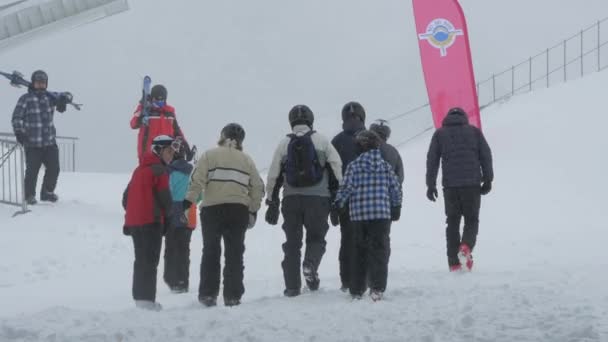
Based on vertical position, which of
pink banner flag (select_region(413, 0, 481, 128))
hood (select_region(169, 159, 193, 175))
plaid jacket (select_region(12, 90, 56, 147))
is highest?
pink banner flag (select_region(413, 0, 481, 128))

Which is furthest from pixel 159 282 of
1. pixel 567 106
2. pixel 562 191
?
pixel 567 106

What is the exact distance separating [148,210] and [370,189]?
5.37 ft

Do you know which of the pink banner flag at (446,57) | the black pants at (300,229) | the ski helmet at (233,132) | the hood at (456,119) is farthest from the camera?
the pink banner flag at (446,57)

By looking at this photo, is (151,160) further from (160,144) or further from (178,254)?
(178,254)

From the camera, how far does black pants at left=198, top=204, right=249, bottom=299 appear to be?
6719mm

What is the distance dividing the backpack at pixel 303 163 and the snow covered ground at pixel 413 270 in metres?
0.90

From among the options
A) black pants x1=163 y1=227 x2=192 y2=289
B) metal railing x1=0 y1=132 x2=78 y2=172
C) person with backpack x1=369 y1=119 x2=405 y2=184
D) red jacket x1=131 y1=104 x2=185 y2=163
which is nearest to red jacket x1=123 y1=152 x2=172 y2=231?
black pants x1=163 y1=227 x2=192 y2=289

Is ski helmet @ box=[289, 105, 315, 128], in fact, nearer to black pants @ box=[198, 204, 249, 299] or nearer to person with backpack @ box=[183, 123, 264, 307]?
person with backpack @ box=[183, 123, 264, 307]

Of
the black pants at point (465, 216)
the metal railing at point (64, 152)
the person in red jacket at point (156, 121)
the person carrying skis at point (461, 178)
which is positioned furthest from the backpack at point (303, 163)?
the metal railing at point (64, 152)

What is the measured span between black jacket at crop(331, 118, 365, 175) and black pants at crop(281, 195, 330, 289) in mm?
445

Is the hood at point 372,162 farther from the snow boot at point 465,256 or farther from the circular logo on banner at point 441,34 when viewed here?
the circular logo on banner at point 441,34

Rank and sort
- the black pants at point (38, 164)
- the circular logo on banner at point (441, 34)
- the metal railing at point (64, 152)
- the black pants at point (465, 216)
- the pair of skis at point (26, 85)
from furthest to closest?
the metal railing at point (64, 152)
the circular logo on banner at point (441, 34)
the pair of skis at point (26, 85)
the black pants at point (38, 164)
the black pants at point (465, 216)

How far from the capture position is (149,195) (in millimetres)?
6613

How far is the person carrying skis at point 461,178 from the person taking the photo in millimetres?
8203
